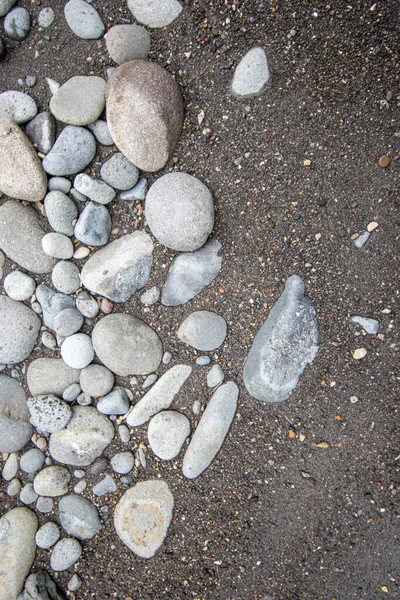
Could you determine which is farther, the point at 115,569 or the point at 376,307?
the point at 115,569

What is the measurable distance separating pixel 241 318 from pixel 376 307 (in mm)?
484

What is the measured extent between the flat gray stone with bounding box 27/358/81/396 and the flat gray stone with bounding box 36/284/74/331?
→ 0.49 feet

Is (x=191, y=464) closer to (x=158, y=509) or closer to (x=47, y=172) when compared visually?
(x=158, y=509)

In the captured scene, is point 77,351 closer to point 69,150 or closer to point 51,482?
point 51,482

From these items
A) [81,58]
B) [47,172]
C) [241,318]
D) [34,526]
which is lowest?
[34,526]

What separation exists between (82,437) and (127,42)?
56.9 inches

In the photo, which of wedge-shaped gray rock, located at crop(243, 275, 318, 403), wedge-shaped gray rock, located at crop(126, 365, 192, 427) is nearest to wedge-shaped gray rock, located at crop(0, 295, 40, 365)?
wedge-shaped gray rock, located at crop(126, 365, 192, 427)

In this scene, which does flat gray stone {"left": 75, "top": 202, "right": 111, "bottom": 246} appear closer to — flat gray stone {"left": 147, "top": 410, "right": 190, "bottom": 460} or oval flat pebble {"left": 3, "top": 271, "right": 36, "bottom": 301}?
oval flat pebble {"left": 3, "top": 271, "right": 36, "bottom": 301}

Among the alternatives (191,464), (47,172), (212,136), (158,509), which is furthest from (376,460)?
(47,172)

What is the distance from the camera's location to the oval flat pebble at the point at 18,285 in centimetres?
150

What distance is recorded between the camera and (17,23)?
1.45 meters

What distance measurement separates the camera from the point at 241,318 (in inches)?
57.7

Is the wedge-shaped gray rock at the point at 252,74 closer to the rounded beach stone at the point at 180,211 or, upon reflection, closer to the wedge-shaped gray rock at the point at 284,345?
Result: the rounded beach stone at the point at 180,211

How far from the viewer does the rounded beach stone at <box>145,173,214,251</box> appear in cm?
139
